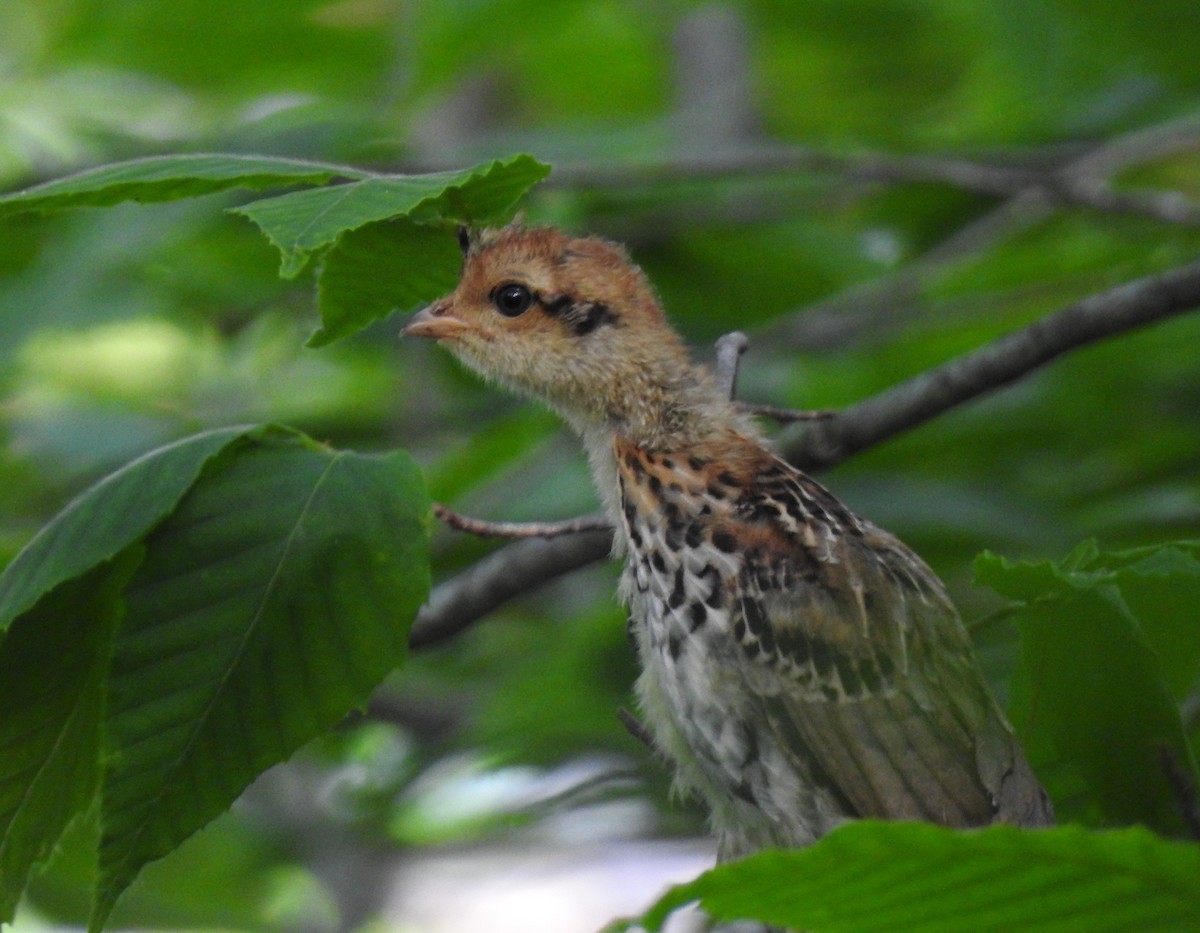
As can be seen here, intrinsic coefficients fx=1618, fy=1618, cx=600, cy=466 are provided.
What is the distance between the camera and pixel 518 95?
9938mm

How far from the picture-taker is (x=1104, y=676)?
94.0 inches

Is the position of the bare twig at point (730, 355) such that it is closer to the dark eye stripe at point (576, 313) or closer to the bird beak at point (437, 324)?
the dark eye stripe at point (576, 313)

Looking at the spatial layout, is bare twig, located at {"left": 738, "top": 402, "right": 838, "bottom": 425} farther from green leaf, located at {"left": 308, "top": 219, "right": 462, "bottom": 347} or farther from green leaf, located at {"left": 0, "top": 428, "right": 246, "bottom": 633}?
green leaf, located at {"left": 0, "top": 428, "right": 246, "bottom": 633}

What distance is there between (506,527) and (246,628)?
24.0 inches

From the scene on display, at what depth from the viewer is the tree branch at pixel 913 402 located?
3119 millimetres

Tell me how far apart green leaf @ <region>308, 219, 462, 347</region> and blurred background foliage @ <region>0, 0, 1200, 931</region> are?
2075 millimetres

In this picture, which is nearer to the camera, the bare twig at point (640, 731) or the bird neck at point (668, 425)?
the bare twig at point (640, 731)

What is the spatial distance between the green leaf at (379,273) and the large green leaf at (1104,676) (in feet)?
3.26

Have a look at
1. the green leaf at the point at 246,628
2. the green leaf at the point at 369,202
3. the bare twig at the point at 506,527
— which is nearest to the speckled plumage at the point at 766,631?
the bare twig at the point at 506,527

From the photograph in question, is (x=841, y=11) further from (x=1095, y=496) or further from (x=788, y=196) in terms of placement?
(x=1095, y=496)

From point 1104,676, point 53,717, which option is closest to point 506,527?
point 53,717

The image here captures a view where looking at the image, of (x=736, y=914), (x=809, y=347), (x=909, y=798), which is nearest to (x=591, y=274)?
(x=909, y=798)

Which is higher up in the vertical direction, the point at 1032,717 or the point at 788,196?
the point at 788,196

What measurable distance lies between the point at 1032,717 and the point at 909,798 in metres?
0.29
